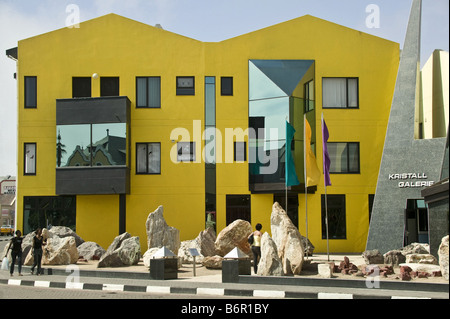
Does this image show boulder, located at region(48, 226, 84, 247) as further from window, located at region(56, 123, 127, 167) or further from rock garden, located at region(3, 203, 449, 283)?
window, located at region(56, 123, 127, 167)

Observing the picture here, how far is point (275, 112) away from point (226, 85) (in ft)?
9.77

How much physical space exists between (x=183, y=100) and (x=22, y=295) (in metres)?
17.3

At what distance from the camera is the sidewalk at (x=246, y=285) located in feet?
47.9

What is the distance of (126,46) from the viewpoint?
30.9 m

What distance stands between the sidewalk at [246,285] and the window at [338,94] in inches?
535

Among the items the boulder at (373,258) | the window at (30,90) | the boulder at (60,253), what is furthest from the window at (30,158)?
the boulder at (373,258)

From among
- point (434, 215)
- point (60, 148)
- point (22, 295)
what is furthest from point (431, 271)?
point (60, 148)

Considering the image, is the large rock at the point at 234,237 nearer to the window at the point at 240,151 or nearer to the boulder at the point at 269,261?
the boulder at the point at 269,261

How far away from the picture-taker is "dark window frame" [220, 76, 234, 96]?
30734mm

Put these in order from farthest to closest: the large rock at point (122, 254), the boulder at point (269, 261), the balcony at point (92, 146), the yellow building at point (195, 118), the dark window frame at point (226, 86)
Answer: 1. the dark window frame at point (226, 86)
2. the yellow building at point (195, 118)
3. the balcony at point (92, 146)
4. the large rock at point (122, 254)
5. the boulder at point (269, 261)

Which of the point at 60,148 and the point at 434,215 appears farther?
the point at 60,148

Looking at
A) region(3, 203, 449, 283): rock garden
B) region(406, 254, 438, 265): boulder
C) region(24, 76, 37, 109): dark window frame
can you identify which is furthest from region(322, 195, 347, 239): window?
region(24, 76, 37, 109): dark window frame

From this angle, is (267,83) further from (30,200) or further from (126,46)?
(30,200)

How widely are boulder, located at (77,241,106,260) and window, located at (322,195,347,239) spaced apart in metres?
11.2
